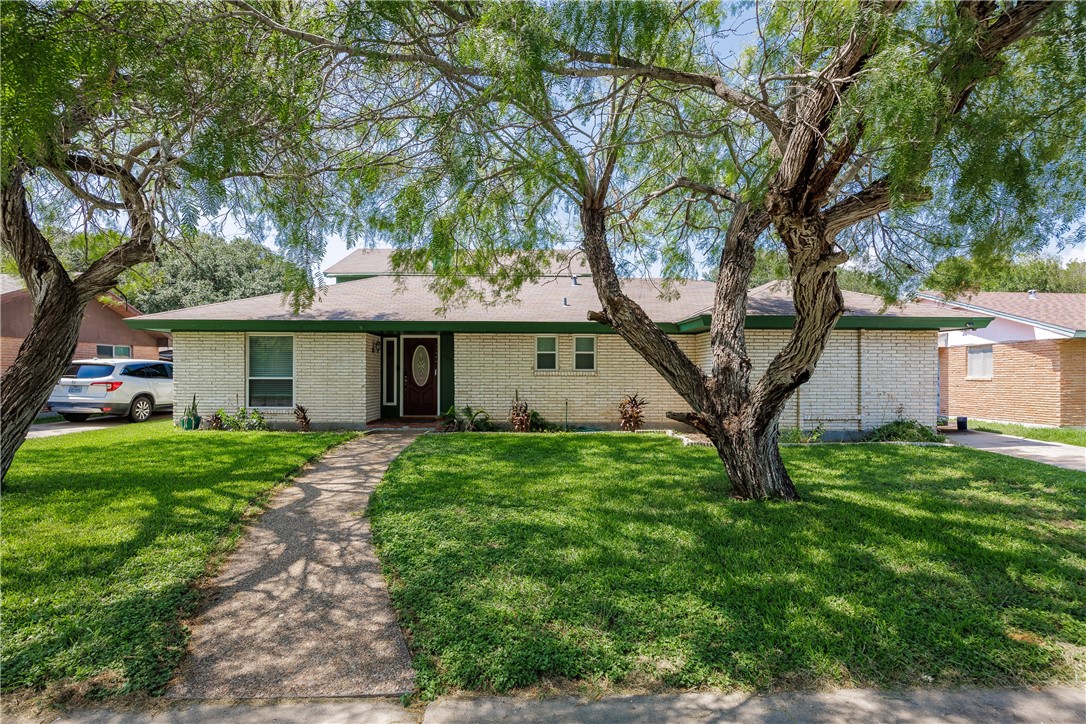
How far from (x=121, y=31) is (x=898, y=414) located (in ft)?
44.4

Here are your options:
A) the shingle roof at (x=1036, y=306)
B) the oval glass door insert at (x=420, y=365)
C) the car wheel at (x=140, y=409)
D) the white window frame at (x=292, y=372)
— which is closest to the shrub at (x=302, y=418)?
the white window frame at (x=292, y=372)

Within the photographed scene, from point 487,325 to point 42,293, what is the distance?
280 inches

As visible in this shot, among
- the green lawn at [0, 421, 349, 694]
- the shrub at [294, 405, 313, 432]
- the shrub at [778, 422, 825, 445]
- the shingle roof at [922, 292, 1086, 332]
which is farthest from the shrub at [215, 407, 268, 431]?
the shingle roof at [922, 292, 1086, 332]

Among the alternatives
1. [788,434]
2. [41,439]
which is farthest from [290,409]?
[788,434]

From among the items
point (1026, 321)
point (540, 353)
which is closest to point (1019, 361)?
→ point (1026, 321)

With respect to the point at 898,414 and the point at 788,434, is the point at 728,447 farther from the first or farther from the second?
the point at 898,414

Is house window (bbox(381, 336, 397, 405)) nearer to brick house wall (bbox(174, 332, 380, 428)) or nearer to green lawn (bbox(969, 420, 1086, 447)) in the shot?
brick house wall (bbox(174, 332, 380, 428))

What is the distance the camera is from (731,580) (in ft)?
12.8

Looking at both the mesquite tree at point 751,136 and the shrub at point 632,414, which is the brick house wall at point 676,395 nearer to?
the shrub at point 632,414

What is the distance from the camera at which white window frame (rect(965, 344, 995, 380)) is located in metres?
15.4

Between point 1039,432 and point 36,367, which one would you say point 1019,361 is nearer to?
point 1039,432

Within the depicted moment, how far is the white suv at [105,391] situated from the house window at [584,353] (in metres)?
11.5

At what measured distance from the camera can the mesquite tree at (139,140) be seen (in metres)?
3.41

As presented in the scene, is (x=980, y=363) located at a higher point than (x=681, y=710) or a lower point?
higher
